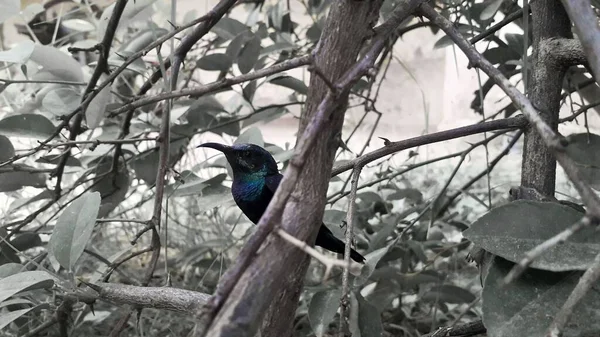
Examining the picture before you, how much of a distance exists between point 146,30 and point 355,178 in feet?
2.47

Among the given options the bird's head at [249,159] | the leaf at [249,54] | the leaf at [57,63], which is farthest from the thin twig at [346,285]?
the leaf at [57,63]

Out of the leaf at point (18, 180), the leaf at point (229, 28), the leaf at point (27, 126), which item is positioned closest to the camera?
the leaf at point (27, 126)

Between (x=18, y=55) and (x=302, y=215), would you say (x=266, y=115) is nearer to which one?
(x=18, y=55)

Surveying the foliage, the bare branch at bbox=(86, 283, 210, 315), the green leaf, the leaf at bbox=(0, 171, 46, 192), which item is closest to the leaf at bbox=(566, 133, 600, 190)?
the foliage

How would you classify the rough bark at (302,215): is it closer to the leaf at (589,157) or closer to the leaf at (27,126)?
the leaf at (589,157)

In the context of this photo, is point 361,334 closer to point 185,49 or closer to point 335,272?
point 185,49

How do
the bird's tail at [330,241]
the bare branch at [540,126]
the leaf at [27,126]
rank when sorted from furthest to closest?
1. the leaf at [27,126]
2. the bird's tail at [330,241]
3. the bare branch at [540,126]

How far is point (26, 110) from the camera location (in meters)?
1.26

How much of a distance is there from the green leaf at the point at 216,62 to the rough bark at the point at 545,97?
575 millimetres

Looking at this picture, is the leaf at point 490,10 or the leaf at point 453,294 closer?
the leaf at point 490,10

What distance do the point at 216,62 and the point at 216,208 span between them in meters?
0.31

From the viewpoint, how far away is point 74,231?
675 mm

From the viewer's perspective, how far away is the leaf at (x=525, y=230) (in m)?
0.48

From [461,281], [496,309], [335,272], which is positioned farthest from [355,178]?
[461,281]
